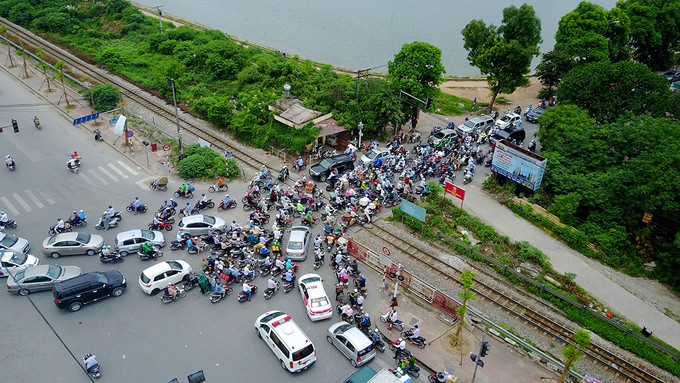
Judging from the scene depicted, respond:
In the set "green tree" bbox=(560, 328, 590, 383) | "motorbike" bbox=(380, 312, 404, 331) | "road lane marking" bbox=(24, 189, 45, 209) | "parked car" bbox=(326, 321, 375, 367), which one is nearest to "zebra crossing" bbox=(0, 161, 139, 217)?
"road lane marking" bbox=(24, 189, 45, 209)

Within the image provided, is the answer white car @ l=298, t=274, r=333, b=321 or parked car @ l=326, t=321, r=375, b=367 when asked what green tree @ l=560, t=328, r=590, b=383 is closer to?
parked car @ l=326, t=321, r=375, b=367

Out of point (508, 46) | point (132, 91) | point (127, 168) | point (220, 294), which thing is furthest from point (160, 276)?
point (508, 46)

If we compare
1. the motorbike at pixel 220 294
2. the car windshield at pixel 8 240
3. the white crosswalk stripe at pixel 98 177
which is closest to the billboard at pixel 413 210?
the motorbike at pixel 220 294

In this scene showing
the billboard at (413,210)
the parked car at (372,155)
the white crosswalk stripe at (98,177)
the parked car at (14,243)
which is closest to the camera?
the parked car at (14,243)

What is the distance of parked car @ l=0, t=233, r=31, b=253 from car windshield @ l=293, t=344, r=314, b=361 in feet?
55.1

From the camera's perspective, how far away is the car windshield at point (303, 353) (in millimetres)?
21406

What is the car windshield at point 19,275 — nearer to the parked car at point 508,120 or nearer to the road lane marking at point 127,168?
the road lane marking at point 127,168

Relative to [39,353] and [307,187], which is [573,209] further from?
[39,353]

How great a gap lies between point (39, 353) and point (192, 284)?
7.12m

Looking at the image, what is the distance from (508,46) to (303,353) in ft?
117

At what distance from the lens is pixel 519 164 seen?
35.0m

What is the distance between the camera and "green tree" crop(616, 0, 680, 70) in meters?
55.5

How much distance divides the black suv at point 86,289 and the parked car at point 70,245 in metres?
3.17

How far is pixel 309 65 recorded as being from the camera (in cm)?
5078
